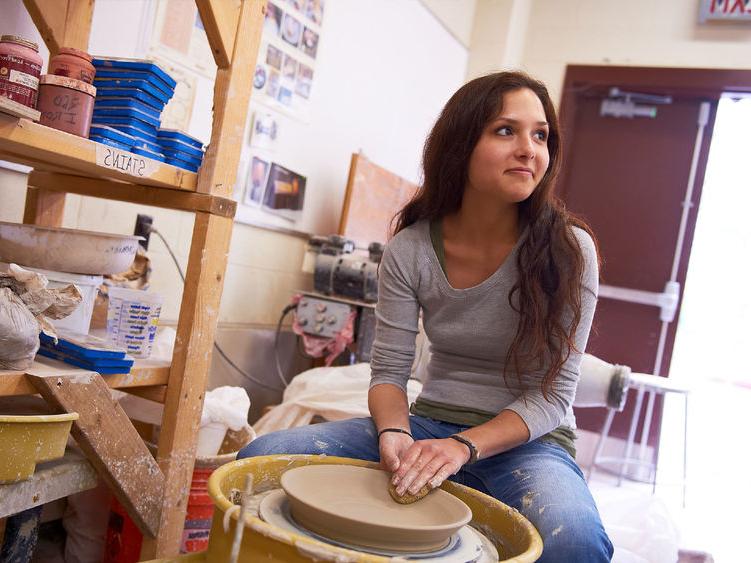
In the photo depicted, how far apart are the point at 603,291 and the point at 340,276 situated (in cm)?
232

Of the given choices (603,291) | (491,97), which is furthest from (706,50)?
(491,97)

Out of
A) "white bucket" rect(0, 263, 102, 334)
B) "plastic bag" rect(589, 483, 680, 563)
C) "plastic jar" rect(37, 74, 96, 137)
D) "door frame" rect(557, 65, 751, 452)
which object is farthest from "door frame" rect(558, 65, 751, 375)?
"plastic jar" rect(37, 74, 96, 137)

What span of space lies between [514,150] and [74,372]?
0.92 metres

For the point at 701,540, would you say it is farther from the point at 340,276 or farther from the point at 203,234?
the point at 203,234

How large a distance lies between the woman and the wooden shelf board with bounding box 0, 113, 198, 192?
465 millimetres

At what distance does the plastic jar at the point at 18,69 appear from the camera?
1.14 metres

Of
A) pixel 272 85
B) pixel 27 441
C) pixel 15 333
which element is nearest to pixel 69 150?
pixel 15 333

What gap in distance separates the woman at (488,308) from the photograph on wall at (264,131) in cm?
135

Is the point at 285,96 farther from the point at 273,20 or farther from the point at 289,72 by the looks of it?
the point at 273,20

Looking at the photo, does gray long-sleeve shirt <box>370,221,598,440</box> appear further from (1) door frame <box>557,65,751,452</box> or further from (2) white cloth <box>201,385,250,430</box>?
(1) door frame <box>557,65,751,452</box>

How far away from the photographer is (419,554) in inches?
35.7

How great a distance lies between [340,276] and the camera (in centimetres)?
301

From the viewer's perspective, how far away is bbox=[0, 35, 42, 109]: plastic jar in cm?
114

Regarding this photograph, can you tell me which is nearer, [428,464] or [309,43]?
[428,464]
